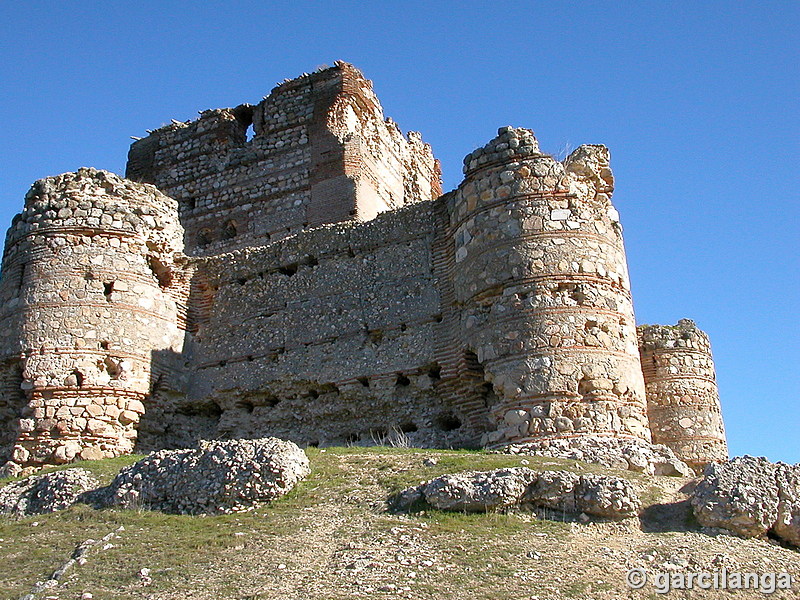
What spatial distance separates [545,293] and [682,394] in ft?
17.2

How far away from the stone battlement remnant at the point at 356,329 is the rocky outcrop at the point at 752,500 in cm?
243

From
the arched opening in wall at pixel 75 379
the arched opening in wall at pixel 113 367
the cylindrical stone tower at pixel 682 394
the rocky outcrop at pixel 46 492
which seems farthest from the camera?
the cylindrical stone tower at pixel 682 394

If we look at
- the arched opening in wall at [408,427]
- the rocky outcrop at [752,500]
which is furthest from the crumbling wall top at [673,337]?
the rocky outcrop at [752,500]

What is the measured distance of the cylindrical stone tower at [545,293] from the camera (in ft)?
39.9

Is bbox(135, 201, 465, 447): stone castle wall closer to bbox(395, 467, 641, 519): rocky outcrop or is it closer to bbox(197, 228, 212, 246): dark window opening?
bbox(395, 467, 641, 519): rocky outcrop

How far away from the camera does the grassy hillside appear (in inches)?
306

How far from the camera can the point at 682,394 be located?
16500 mm

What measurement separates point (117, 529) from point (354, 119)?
44.9 feet

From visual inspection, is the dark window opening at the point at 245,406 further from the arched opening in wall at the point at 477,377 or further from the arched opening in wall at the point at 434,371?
the arched opening in wall at the point at 477,377

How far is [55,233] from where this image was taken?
15.3 metres

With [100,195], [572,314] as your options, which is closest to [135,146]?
[100,195]

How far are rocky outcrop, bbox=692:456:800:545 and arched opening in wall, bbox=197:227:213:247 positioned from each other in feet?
46.5

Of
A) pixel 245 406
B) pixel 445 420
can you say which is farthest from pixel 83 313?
pixel 445 420

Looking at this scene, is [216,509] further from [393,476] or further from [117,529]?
[393,476]
